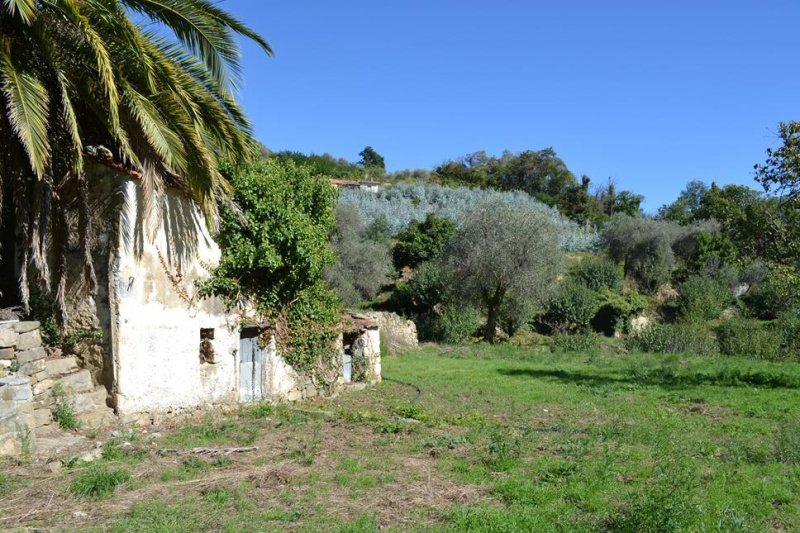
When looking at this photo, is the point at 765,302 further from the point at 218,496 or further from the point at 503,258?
the point at 218,496

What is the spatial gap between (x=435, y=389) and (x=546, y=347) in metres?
15.4

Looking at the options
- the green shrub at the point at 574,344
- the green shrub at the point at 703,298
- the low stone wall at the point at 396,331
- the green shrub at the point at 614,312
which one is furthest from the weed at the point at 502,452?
the green shrub at the point at 614,312

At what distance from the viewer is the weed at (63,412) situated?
33.1 feet

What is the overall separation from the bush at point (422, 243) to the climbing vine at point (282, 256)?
30.9 m

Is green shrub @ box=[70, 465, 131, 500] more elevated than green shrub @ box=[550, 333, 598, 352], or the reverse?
green shrub @ box=[70, 465, 131, 500]

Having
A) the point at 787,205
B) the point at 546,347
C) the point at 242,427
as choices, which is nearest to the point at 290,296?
the point at 242,427

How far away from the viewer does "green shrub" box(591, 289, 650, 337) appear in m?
38.3

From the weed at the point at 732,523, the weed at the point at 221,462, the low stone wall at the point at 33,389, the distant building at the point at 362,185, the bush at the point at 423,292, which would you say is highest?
the distant building at the point at 362,185

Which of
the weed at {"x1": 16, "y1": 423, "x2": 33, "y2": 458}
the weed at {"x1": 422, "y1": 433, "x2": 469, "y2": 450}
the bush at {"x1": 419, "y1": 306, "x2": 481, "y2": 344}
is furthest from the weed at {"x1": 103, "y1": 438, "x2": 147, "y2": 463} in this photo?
the bush at {"x1": 419, "y1": 306, "x2": 481, "y2": 344}

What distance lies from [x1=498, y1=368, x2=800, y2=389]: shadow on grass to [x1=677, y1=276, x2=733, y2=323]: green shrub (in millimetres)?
13747

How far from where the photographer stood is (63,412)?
10.1m

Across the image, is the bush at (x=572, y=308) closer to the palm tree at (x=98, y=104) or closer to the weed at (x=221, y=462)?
the palm tree at (x=98, y=104)

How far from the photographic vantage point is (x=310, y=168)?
15.6 meters

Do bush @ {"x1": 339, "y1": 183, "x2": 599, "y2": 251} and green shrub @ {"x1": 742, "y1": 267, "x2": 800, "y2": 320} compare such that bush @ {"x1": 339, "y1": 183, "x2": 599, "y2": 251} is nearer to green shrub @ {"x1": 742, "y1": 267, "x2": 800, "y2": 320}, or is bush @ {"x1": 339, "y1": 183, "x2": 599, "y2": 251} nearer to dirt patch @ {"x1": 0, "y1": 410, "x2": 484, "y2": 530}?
green shrub @ {"x1": 742, "y1": 267, "x2": 800, "y2": 320}
